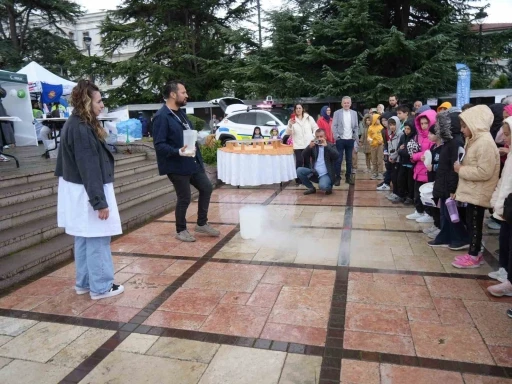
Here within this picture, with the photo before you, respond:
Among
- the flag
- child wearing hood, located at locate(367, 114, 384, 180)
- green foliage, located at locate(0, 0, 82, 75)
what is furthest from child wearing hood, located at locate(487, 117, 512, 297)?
green foliage, located at locate(0, 0, 82, 75)

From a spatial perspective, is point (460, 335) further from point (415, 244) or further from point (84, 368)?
point (84, 368)

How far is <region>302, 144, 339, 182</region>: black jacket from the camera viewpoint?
294 inches

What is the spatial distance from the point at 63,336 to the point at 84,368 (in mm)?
500

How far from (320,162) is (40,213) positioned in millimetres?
4653

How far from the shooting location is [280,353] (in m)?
2.61

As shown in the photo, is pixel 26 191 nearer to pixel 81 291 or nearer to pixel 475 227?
pixel 81 291

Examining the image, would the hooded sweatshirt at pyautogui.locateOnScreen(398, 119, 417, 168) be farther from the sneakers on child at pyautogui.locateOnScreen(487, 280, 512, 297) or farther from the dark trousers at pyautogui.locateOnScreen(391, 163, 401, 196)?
the sneakers on child at pyautogui.locateOnScreen(487, 280, 512, 297)

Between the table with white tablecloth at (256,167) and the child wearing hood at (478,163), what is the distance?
4653 mm

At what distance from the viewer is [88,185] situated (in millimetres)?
3111

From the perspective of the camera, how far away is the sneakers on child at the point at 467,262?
3.91 m

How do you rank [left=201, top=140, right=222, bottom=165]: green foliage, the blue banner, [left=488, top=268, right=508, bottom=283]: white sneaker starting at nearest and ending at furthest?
[left=488, top=268, right=508, bottom=283]: white sneaker < [left=201, top=140, right=222, bottom=165]: green foliage < the blue banner

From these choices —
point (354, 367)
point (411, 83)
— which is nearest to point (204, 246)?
point (354, 367)

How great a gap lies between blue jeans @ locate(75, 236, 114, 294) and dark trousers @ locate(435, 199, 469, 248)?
3.50 m

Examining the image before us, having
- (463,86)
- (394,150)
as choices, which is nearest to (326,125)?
(394,150)
